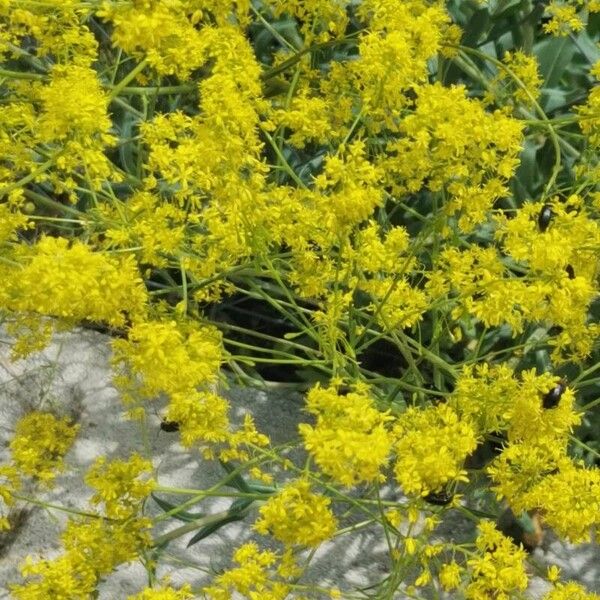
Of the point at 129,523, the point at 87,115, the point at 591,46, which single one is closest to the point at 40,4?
the point at 87,115

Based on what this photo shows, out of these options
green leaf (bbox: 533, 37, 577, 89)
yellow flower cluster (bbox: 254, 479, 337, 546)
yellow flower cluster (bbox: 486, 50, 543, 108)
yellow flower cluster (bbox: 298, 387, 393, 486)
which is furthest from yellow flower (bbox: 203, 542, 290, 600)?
green leaf (bbox: 533, 37, 577, 89)

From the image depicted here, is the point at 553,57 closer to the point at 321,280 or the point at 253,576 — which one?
the point at 321,280

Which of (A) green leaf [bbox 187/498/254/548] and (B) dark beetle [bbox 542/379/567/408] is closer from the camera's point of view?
(B) dark beetle [bbox 542/379/567/408]

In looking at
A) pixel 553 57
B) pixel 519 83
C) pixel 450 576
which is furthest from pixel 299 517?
pixel 553 57

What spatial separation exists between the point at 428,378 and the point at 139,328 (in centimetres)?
102

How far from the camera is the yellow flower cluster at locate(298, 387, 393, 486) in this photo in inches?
63.2

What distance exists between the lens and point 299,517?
1706 millimetres

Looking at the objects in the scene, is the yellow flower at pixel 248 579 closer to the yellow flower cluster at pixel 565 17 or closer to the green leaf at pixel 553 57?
the yellow flower cluster at pixel 565 17

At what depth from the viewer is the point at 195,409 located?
192 centimetres

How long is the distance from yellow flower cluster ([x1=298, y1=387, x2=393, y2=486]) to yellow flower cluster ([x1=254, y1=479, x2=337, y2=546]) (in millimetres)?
73

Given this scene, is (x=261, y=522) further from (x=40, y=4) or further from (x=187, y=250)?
(x=40, y=4)

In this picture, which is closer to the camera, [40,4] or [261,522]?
[261,522]

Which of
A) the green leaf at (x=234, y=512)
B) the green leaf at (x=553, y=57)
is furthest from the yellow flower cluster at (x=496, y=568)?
the green leaf at (x=553, y=57)

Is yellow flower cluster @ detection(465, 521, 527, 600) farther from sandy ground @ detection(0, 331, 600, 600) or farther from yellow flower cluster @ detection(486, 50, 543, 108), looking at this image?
yellow flower cluster @ detection(486, 50, 543, 108)
